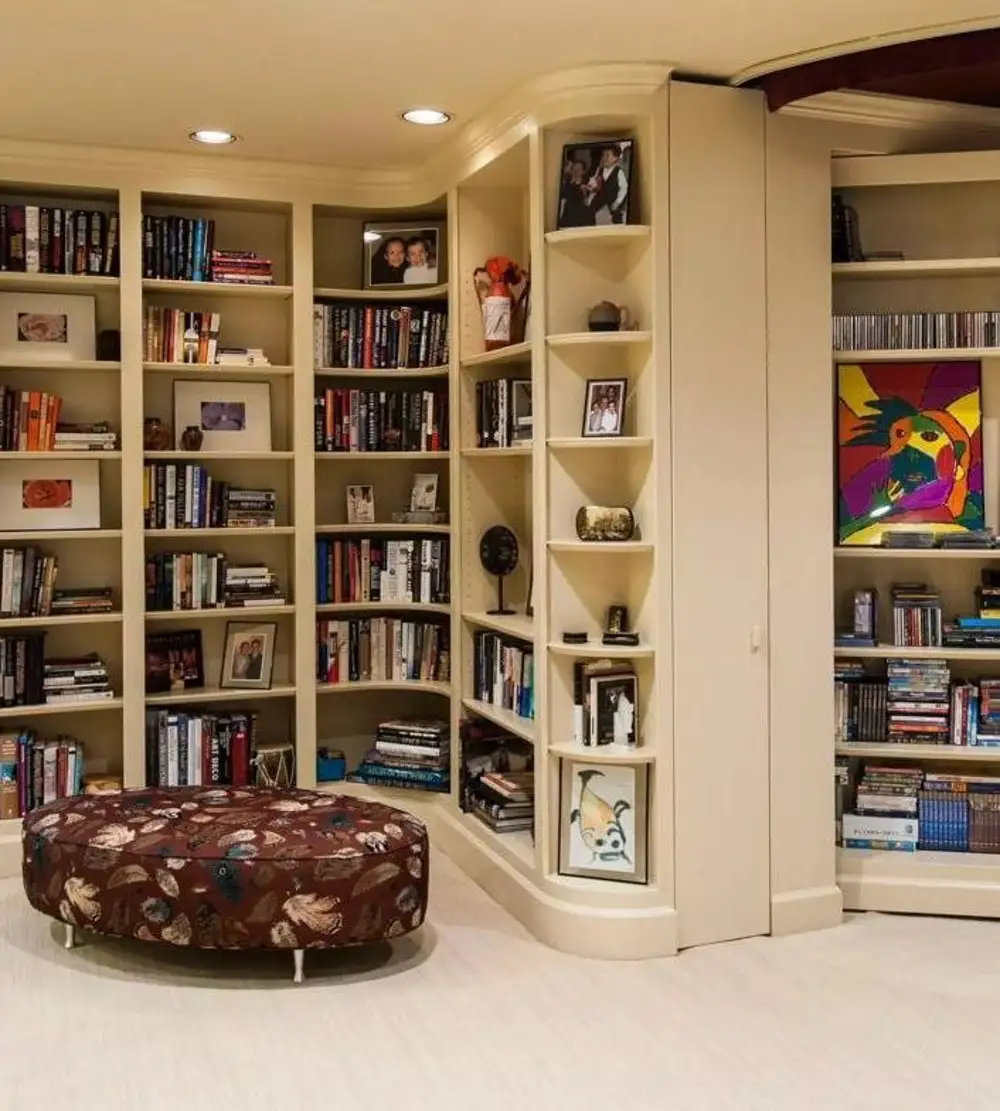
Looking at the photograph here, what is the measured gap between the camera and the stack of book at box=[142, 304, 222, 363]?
4.79 m

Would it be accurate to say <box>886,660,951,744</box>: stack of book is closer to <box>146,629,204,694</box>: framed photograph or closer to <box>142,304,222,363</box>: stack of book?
<box>146,629,204,694</box>: framed photograph

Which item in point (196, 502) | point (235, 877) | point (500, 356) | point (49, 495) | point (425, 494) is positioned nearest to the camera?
point (235, 877)

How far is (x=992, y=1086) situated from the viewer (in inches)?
117

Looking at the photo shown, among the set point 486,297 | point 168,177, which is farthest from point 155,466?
point 486,297

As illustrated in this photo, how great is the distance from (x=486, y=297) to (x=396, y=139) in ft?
2.08

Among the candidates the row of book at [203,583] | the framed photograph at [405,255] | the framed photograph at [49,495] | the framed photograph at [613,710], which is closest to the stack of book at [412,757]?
the row of book at [203,583]

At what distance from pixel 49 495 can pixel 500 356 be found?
178 centimetres

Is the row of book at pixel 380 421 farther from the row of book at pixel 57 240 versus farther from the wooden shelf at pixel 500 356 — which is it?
the row of book at pixel 57 240

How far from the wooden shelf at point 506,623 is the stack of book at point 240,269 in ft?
4.98

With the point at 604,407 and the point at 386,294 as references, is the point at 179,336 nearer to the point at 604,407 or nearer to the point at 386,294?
the point at 386,294

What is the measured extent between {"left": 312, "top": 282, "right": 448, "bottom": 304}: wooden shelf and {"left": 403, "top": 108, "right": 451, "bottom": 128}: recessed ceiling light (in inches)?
31.6

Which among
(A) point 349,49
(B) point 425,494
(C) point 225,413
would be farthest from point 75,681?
(A) point 349,49

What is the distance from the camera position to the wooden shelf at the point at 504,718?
420 centimetres

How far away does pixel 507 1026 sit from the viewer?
3.32 m
